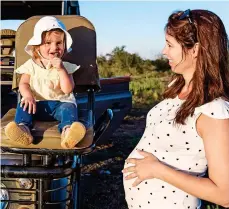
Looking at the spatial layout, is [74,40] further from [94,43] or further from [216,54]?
[216,54]

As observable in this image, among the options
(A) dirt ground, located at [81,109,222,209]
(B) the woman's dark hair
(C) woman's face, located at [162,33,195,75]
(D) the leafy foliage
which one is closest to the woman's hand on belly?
(B) the woman's dark hair

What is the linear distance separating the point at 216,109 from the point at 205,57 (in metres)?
0.19

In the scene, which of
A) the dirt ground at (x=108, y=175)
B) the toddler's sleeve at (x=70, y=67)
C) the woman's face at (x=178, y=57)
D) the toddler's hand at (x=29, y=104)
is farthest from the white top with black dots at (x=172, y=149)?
the dirt ground at (x=108, y=175)

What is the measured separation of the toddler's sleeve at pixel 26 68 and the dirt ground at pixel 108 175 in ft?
4.52

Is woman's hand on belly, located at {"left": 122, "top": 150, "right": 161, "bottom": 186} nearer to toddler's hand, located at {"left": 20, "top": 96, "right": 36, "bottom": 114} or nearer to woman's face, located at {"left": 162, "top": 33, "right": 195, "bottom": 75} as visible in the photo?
woman's face, located at {"left": 162, "top": 33, "right": 195, "bottom": 75}

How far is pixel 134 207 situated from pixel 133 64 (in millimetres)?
13637

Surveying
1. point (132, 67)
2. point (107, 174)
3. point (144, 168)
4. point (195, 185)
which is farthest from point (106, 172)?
point (132, 67)

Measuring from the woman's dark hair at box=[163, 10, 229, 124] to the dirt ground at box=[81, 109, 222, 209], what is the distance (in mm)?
1776

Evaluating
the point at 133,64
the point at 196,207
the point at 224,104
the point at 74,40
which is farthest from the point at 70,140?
the point at 133,64

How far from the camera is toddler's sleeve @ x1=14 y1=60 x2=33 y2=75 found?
9.45 ft

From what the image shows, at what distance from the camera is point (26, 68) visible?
2902 millimetres

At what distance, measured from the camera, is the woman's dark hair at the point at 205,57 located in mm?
1427

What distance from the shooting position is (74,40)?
3.21 metres

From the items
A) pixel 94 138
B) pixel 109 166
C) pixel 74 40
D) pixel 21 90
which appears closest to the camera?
pixel 94 138
